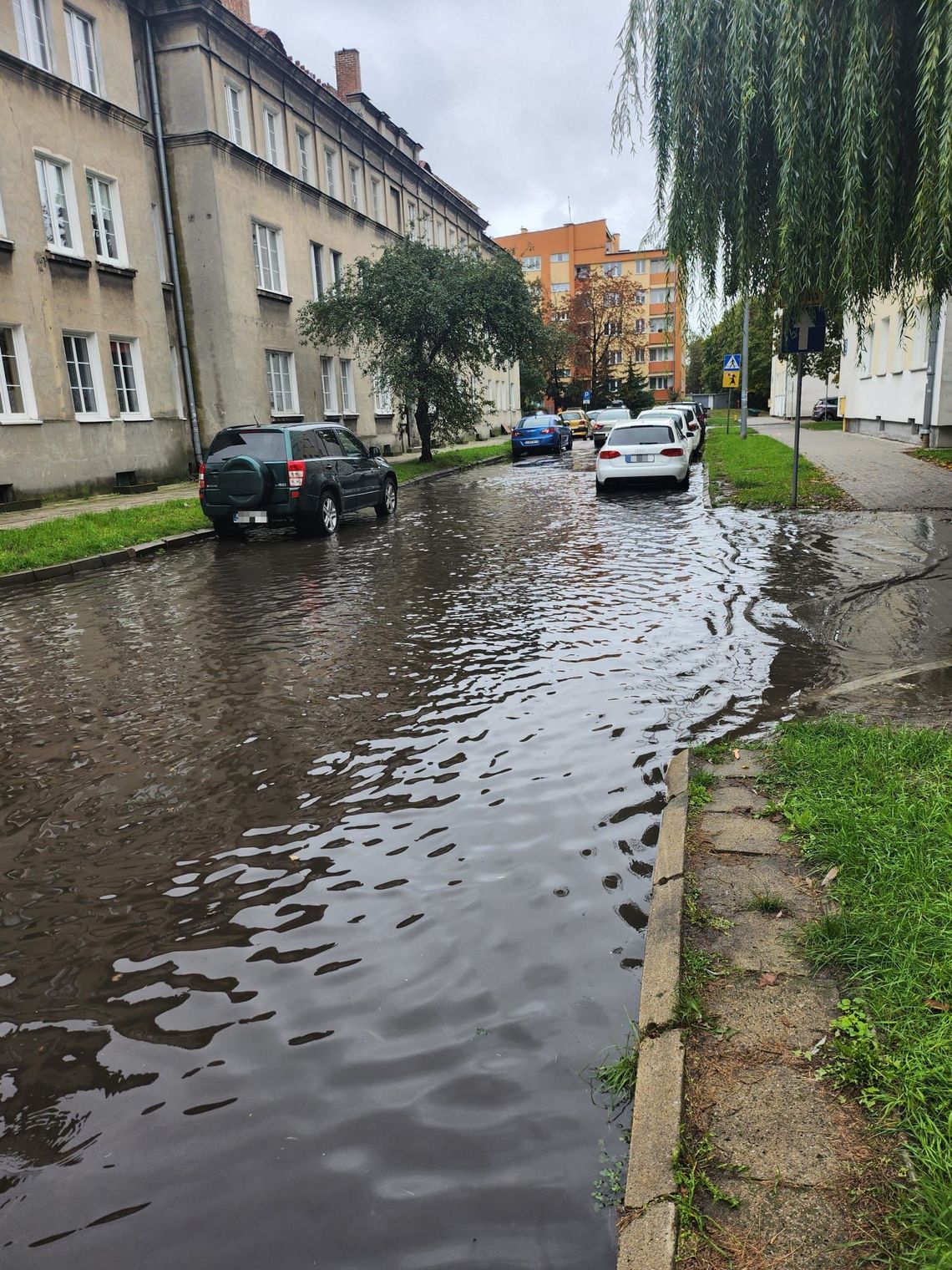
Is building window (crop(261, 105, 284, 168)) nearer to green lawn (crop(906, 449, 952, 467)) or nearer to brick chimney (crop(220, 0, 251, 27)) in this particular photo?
brick chimney (crop(220, 0, 251, 27))

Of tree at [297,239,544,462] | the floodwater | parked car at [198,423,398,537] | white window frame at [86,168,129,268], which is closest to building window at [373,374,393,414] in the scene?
tree at [297,239,544,462]

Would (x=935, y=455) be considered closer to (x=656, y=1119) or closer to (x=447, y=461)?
(x=447, y=461)

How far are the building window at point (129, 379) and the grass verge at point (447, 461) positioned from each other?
698cm

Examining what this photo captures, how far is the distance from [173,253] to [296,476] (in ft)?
41.4

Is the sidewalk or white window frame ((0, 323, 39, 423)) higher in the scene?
white window frame ((0, 323, 39, 423))

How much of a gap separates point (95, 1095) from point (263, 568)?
10.5 meters

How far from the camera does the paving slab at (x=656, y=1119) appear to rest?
85.8 inches

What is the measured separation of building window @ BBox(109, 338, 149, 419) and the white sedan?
36.0 feet

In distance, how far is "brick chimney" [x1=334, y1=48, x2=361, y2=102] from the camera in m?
37.4

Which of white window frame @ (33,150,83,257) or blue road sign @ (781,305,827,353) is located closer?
blue road sign @ (781,305,827,353)

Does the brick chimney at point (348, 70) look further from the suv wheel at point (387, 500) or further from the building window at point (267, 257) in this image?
the suv wheel at point (387, 500)

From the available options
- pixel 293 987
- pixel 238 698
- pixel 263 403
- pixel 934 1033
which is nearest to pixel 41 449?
pixel 263 403

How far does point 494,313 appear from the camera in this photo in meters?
29.0

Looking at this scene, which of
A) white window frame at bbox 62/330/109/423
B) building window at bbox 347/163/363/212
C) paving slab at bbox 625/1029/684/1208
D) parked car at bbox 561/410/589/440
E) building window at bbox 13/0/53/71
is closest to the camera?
paving slab at bbox 625/1029/684/1208
